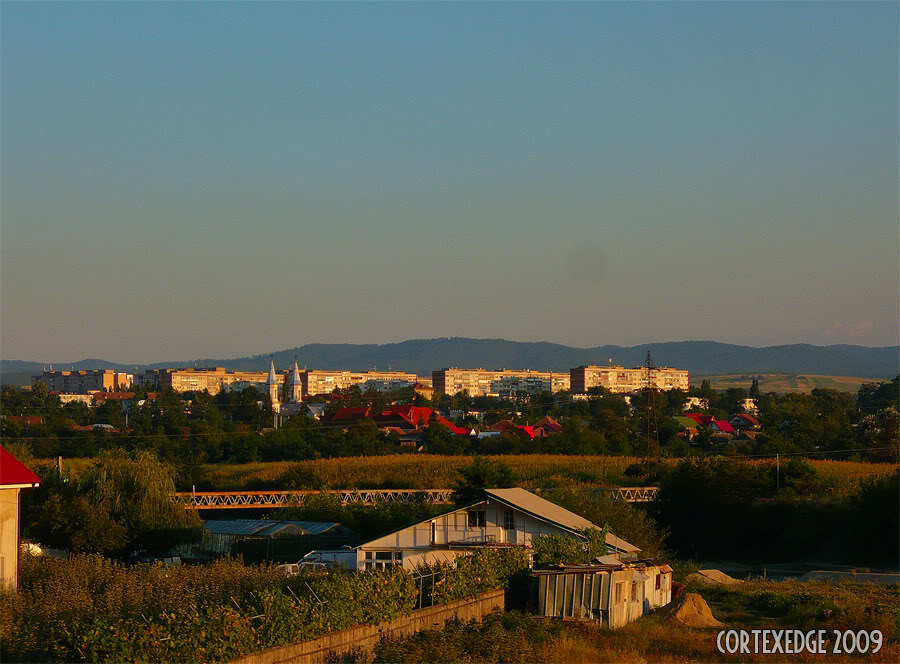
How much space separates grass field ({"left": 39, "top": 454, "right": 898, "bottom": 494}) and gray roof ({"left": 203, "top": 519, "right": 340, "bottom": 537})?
18.1 metres

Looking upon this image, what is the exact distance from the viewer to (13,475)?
2088 cm

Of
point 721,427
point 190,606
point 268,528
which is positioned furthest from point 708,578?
point 721,427

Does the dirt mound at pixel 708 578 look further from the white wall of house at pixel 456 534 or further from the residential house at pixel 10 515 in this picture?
the residential house at pixel 10 515

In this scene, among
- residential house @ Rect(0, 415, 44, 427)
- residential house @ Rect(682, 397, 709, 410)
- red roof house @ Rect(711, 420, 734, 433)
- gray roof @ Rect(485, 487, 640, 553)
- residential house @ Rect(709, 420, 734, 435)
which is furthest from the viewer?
residential house @ Rect(682, 397, 709, 410)

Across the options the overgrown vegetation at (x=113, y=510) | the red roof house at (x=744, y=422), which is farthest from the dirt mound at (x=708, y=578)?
the red roof house at (x=744, y=422)

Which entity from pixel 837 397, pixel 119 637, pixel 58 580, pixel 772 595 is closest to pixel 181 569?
pixel 58 580

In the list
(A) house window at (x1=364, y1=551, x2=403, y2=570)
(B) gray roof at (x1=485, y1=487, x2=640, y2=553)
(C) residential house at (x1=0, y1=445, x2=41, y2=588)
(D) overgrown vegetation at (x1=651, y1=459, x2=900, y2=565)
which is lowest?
(D) overgrown vegetation at (x1=651, y1=459, x2=900, y2=565)

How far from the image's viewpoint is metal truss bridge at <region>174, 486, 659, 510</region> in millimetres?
56500

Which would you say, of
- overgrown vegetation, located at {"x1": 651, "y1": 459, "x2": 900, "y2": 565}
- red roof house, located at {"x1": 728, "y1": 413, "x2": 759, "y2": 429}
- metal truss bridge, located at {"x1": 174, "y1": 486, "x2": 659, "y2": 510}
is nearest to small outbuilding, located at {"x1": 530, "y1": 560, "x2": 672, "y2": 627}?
overgrown vegetation, located at {"x1": 651, "y1": 459, "x2": 900, "y2": 565}

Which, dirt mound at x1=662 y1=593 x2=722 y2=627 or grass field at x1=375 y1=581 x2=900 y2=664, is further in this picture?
dirt mound at x1=662 y1=593 x2=722 y2=627

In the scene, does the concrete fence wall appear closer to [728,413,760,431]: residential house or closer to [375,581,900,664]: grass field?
[375,581,900,664]: grass field

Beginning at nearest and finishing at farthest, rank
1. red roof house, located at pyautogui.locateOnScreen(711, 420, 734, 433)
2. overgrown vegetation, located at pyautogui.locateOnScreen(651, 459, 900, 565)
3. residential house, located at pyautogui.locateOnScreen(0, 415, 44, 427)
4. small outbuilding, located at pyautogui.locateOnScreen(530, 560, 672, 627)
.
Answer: small outbuilding, located at pyautogui.locateOnScreen(530, 560, 672, 627)
overgrown vegetation, located at pyautogui.locateOnScreen(651, 459, 900, 565)
residential house, located at pyautogui.locateOnScreen(0, 415, 44, 427)
red roof house, located at pyautogui.locateOnScreen(711, 420, 734, 433)

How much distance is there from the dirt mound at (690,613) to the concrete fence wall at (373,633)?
4249 mm

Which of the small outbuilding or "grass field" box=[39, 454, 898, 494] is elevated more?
the small outbuilding
